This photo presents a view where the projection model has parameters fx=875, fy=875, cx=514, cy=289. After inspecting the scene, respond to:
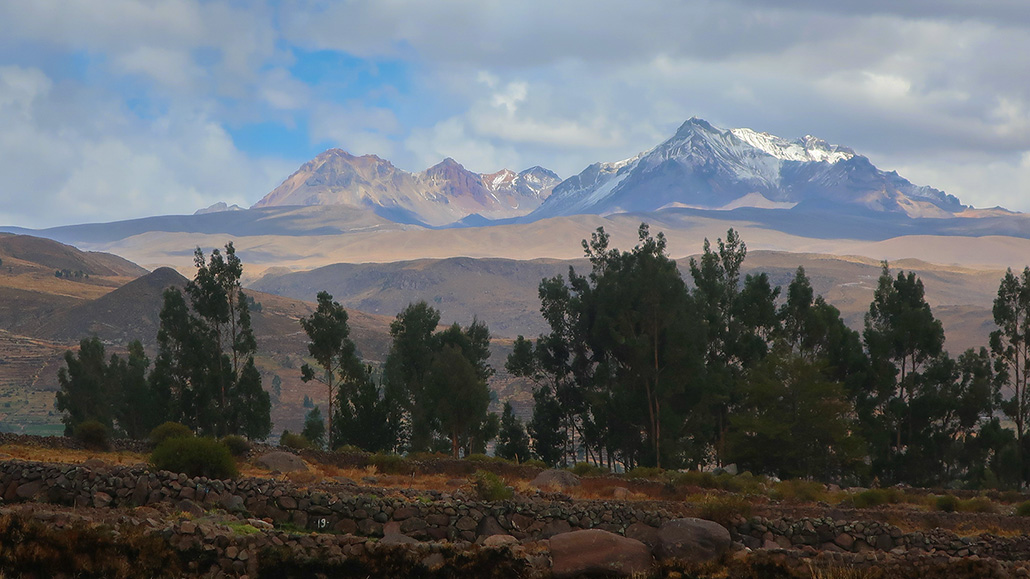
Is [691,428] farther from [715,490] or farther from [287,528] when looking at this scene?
[287,528]

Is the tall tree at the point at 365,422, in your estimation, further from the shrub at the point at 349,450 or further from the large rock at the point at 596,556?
the large rock at the point at 596,556

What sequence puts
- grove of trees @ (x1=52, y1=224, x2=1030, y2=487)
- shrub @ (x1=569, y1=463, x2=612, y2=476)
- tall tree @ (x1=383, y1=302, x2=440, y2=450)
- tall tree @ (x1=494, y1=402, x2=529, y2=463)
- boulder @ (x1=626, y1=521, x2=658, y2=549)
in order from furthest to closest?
tall tree @ (x1=494, y1=402, x2=529, y2=463)
tall tree @ (x1=383, y1=302, x2=440, y2=450)
grove of trees @ (x1=52, y1=224, x2=1030, y2=487)
shrub @ (x1=569, y1=463, x2=612, y2=476)
boulder @ (x1=626, y1=521, x2=658, y2=549)

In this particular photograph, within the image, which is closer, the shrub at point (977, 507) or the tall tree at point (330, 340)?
the shrub at point (977, 507)

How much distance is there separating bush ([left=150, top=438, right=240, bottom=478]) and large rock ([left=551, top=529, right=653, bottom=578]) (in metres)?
11.3

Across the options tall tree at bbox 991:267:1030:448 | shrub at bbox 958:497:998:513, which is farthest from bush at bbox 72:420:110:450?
tall tree at bbox 991:267:1030:448

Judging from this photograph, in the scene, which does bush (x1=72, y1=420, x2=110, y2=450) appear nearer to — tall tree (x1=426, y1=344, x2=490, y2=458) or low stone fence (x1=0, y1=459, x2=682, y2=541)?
low stone fence (x1=0, y1=459, x2=682, y2=541)

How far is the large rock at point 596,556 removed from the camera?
48.8ft

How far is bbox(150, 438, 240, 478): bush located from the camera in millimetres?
22812

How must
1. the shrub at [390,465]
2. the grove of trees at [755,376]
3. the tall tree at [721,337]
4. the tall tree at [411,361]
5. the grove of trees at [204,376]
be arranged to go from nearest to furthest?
the shrub at [390,465], the grove of trees at [755,376], the tall tree at [721,337], the grove of trees at [204,376], the tall tree at [411,361]

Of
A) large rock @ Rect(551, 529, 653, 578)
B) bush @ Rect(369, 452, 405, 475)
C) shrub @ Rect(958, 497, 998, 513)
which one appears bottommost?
shrub @ Rect(958, 497, 998, 513)

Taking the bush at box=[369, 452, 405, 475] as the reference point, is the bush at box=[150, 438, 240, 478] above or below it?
above

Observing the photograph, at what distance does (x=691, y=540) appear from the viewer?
1686 cm

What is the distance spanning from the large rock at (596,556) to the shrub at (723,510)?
4065 mm

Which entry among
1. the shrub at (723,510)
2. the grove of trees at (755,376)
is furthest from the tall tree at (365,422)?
the shrub at (723,510)
